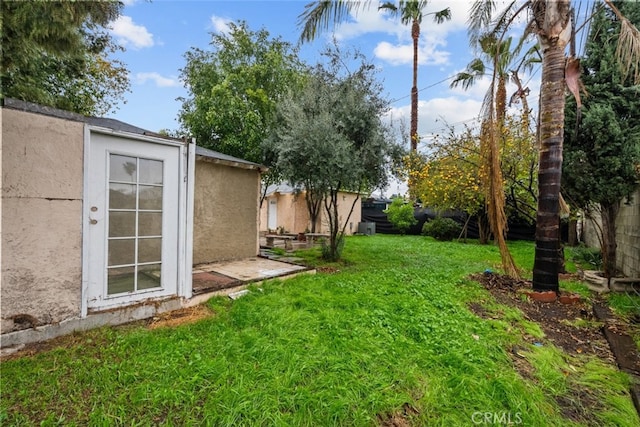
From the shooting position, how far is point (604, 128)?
170 inches

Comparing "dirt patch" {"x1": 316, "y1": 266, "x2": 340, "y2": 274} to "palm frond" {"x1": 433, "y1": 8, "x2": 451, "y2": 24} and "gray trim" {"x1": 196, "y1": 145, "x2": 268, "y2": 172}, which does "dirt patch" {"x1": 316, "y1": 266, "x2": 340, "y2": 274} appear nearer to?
"gray trim" {"x1": 196, "y1": 145, "x2": 268, "y2": 172}

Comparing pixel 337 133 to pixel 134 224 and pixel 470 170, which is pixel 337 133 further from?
pixel 470 170

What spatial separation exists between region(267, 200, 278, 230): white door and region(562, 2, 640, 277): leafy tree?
12549 mm

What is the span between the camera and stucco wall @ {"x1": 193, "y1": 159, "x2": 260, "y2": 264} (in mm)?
5770

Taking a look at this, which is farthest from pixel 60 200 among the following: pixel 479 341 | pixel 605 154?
pixel 605 154

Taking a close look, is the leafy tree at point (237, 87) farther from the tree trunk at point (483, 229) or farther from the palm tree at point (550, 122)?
the tree trunk at point (483, 229)

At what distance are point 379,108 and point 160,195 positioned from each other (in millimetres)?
5065

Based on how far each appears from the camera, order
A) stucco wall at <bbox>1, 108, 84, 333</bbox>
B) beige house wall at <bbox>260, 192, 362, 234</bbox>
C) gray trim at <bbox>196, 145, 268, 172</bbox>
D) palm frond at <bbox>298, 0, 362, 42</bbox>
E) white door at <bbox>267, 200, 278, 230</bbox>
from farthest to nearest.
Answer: white door at <bbox>267, 200, 278, 230</bbox>, beige house wall at <bbox>260, 192, 362, 234</bbox>, gray trim at <bbox>196, 145, 268, 172</bbox>, palm frond at <bbox>298, 0, 362, 42</bbox>, stucco wall at <bbox>1, 108, 84, 333</bbox>

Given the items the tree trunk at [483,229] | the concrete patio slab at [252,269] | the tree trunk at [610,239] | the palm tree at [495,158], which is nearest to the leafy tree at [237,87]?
the concrete patio slab at [252,269]

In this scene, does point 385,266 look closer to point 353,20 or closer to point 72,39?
point 353,20

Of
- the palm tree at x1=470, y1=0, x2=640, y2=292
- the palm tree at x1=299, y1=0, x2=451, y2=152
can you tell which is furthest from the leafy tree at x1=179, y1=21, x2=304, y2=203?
the palm tree at x1=470, y1=0, x2=640, y2=292

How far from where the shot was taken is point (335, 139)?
593cm

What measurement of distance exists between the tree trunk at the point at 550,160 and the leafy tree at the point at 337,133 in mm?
3003

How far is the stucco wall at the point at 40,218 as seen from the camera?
2.35m
